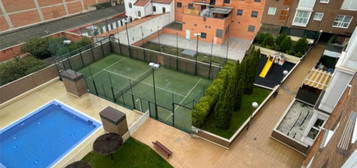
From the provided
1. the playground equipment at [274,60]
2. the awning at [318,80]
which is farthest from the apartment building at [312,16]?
the awning at [318,80]

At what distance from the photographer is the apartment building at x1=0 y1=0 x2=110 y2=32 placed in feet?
101

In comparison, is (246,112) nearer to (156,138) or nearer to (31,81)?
(156,138)

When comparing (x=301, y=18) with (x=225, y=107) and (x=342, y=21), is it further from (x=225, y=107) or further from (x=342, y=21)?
(x=225, y=107)

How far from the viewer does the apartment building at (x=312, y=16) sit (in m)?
18.8

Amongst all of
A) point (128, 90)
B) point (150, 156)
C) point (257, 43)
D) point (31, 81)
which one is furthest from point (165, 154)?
point (257, 43)

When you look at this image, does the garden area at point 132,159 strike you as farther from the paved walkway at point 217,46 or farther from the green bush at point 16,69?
the paved walkway at point 217,46

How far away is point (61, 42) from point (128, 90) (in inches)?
480

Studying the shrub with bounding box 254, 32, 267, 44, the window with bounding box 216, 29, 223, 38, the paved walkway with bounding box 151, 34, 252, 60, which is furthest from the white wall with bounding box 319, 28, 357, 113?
the window with bounding box 216, 29, 223, 38

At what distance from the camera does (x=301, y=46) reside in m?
20.0

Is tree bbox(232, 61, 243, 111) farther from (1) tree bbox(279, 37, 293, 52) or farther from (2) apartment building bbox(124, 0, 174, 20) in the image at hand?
(2) apartment building bbox(124, 0, 174, 20)

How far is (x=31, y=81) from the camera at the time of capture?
16.9m

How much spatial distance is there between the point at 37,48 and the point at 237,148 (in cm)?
2399

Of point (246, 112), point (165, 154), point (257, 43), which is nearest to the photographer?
point (165, 154)

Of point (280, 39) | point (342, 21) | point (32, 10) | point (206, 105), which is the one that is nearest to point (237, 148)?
point (206, 105)
